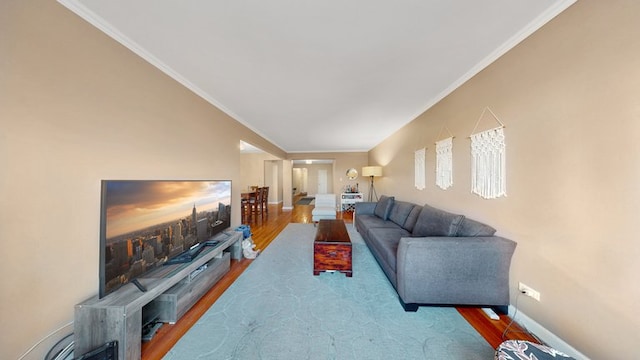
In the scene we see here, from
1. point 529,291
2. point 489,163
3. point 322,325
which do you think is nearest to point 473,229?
point 529,291

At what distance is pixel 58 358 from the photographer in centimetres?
113

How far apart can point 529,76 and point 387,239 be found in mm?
2081

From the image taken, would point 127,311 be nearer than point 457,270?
Yes

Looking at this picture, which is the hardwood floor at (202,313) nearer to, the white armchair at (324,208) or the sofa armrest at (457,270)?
the sofa armrest at (457,270)

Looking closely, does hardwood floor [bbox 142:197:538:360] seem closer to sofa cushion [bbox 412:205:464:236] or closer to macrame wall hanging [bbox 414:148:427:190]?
sofa cushion [bbox 412:205:464:236]

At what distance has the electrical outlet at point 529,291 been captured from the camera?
4.84 ft

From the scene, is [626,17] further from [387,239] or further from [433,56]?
[387,239]

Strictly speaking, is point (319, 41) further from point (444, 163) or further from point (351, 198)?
point (351, 198)

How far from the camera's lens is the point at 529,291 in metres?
1.53

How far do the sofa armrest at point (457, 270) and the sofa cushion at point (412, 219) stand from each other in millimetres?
1140

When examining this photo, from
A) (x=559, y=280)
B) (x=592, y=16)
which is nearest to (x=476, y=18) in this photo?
(x=592, y=16)

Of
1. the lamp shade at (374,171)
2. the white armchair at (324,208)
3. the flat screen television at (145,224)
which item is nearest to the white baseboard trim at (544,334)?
the flat screen television at (145,224)

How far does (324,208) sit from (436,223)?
3.13 m

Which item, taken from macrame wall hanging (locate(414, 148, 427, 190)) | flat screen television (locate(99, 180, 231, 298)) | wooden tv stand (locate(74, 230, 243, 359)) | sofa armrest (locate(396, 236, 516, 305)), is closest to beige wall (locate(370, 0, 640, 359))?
sofa armrest (locate(396, 236, 516, 305))
